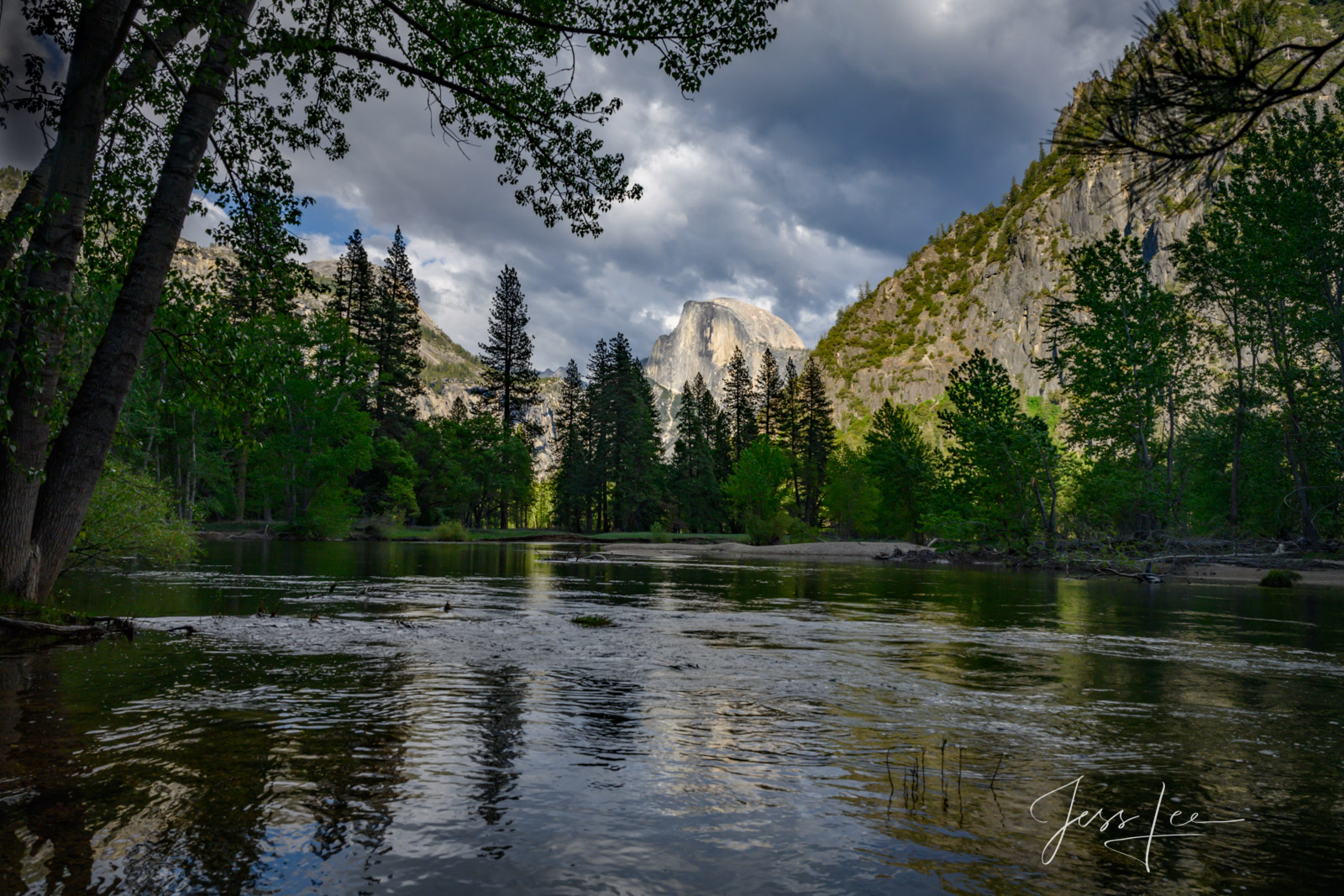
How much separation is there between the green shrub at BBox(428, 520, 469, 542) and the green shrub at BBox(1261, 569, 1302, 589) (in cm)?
5669

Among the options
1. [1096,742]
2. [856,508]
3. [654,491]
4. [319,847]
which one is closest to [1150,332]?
[1096,742]

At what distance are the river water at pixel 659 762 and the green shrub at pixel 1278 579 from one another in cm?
1742

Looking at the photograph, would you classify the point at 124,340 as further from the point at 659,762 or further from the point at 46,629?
the point at 659,762

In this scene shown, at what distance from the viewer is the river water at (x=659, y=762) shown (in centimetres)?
368

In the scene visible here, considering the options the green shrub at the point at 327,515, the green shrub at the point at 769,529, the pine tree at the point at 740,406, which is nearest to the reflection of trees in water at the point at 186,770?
the green shrub at the point at 327,515

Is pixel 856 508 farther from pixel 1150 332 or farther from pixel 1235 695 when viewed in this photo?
pixel 1235 695

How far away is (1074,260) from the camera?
3769cm

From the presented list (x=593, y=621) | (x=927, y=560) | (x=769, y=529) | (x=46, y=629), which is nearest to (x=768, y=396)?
(x=769, y=529)

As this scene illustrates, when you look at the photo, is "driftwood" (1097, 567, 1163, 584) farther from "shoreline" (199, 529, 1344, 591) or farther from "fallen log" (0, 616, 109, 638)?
"fallen log" (0, 616, 109, 638)

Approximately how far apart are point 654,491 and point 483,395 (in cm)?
2294

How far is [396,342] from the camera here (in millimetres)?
69062

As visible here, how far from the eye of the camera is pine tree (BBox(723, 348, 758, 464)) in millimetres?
99125

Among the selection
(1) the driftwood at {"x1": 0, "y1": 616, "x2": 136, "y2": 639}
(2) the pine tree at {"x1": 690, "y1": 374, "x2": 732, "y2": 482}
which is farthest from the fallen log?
(2) the pine tree at {"x1": 690, "y1": 374, "x2": 732, "y2": 482}

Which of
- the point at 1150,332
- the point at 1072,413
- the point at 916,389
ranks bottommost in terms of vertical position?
the point at 1072,413
